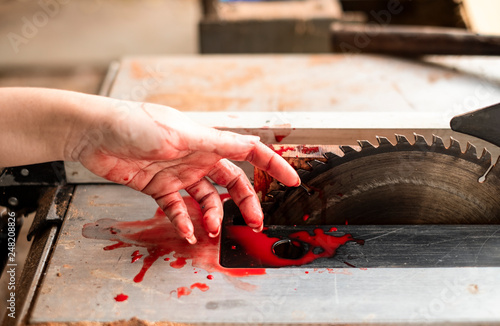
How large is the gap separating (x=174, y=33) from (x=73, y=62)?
1.38m

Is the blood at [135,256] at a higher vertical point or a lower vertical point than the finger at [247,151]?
lower

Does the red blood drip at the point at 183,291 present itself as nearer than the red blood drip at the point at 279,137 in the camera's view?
Yes

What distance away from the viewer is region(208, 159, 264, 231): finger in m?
1.36

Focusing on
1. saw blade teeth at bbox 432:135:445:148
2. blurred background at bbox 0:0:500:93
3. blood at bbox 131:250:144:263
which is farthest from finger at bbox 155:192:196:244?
blurred background at bbox 0:0:500:93

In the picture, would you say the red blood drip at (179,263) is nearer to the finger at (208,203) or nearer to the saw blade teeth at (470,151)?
the finger at (208,203)

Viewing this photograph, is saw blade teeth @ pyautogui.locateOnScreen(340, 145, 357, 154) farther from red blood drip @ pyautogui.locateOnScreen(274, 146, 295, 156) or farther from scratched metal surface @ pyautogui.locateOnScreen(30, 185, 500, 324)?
scratched metal surface @ pyautogui.locateOnScreen(30, 185, 500, 324)

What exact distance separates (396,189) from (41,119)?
1026mm

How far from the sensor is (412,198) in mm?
1409

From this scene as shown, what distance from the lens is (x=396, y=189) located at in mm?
1395

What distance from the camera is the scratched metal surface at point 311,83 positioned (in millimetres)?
2158

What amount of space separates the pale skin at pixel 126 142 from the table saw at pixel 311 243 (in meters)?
0.11

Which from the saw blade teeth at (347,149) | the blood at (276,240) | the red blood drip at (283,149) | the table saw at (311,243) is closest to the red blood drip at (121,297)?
the table saw at (311,243)

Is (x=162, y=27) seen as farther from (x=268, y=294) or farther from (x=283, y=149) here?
(x=268, y=294)

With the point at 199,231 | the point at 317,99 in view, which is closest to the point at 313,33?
the point at 317,99
